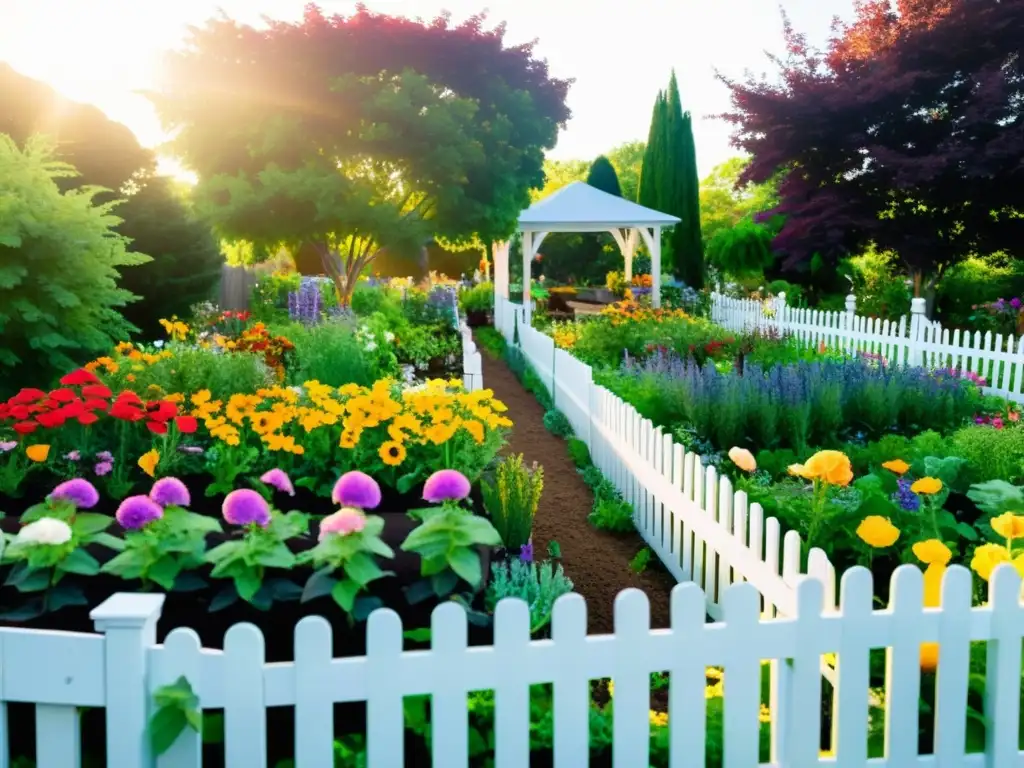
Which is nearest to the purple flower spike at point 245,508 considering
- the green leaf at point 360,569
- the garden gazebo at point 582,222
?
the green leaf at point 360,569

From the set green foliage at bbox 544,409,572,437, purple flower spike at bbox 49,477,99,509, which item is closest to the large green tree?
green foliage at bbox 544,409,572,437

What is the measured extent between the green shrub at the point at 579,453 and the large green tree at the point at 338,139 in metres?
9.52

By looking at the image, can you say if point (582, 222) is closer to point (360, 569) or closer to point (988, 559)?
point (988, 559)

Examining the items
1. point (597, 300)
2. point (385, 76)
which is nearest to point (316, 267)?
point (597, 300)

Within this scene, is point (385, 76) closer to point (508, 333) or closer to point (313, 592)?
point (508, 333)

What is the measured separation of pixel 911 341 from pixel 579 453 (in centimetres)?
546

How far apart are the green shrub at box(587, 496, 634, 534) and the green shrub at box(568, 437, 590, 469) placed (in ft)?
5.31

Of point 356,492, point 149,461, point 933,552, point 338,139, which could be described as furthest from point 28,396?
point 338,139

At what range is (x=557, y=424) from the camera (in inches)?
372

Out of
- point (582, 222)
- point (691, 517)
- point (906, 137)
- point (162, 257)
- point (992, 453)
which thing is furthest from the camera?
point (582, 222)

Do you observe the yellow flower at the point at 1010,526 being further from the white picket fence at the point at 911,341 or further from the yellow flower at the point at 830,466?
the white picket fence at the point at 911,341

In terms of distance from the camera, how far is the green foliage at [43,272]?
6.60m

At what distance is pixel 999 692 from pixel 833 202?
15438 millimetres

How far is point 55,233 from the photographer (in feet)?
22.1
